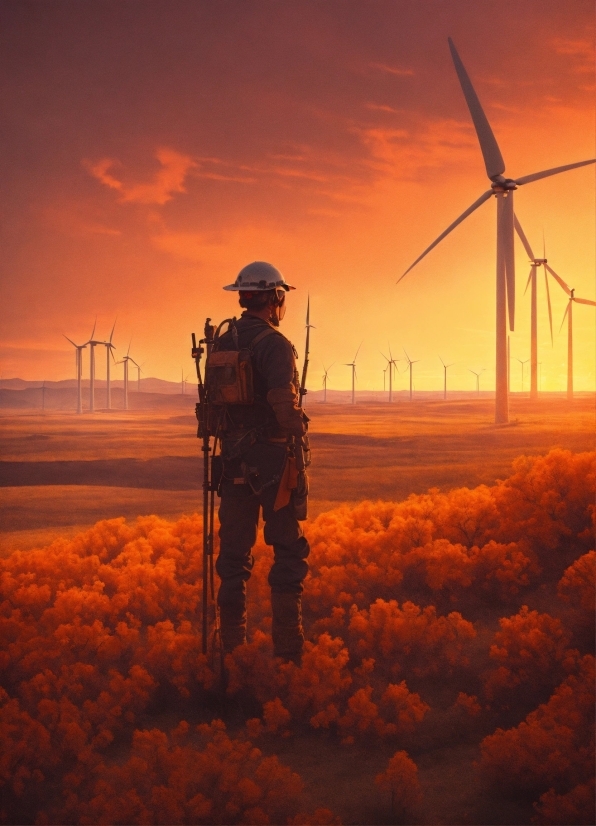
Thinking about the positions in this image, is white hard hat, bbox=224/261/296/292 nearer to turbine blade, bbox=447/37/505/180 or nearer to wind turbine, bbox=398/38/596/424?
wind turbine, bbox=398/38/596/424

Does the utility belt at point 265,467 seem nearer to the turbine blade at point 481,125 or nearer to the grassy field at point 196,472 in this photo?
the grassy field at point 196,472

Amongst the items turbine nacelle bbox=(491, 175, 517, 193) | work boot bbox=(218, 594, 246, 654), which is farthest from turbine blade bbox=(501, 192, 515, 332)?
work boot bbox=(218, 594, 246, 654)

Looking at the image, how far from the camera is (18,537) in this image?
13.6 meters

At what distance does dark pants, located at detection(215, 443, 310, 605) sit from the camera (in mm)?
7074

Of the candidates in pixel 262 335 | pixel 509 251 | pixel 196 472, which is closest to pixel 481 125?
pixel 509 251

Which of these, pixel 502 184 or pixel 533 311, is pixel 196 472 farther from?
pixel 533 311

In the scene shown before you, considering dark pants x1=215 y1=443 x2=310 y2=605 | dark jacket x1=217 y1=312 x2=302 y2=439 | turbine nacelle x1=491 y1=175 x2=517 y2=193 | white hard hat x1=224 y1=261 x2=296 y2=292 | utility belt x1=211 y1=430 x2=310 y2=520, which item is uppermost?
turbine nacelle x1=491 y1=175 x2=517 y2=193

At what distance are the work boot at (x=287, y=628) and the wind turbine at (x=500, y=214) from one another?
60.3ft

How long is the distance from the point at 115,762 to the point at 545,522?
671 cm

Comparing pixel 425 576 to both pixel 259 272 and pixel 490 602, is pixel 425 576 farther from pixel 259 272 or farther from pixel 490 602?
pixel 259 272

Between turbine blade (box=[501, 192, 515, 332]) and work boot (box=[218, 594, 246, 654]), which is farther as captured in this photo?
turbine blade (box=[501, 192, 515, 332])

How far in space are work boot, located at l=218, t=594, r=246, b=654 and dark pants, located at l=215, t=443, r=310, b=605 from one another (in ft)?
0.19

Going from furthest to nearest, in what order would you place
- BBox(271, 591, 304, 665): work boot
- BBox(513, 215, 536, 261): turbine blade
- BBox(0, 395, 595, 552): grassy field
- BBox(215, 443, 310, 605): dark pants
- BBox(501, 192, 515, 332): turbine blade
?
BBox(513, 215, 536, 261): turbine blade < BBox(501, 192, 515, 332): turbine blade < BBox(0, 395, 595, 552): grassy field < BBox(215, 443, 310, 605): dark pants < BBox(271, 591, 304, 665): work boot

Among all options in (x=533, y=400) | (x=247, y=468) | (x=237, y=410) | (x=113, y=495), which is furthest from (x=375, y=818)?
(x=533, y=400)
